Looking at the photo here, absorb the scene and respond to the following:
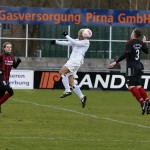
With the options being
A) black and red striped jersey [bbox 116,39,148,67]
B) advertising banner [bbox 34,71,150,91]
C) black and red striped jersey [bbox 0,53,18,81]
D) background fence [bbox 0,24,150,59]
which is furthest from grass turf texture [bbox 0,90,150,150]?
background fence [bbox 0,24,150,59]

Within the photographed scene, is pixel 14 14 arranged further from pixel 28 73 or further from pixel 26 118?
pixel 26 118

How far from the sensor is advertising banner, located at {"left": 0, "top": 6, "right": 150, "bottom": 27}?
149ft

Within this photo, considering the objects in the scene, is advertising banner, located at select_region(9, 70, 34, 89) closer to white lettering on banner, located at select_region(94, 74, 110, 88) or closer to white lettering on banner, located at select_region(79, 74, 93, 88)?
white lettering on banner, located at select_region(79, 74, 93, 88)

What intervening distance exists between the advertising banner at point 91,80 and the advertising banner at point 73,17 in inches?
329

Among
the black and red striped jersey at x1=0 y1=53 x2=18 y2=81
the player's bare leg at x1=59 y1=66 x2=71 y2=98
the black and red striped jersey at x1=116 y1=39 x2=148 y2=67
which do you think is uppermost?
the black and red striped jersey at x1=116 y1=39 x2=148 y2=67

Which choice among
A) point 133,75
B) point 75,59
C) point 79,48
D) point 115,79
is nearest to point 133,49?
point 133,75

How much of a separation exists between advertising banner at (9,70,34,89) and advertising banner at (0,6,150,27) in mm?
8409

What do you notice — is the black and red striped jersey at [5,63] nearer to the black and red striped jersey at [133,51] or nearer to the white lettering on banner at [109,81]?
the black and red striped jersey at [133,51]

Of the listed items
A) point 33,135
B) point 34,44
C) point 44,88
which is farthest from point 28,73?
point 33,135

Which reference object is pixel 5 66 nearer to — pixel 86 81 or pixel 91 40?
pixel 86 81

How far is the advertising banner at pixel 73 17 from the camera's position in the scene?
45.4 metres

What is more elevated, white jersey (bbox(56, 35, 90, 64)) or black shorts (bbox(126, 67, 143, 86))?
white jersey (bbox(56, 35, 90, 64))

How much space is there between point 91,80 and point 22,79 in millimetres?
3505

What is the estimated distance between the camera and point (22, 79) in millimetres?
37375
